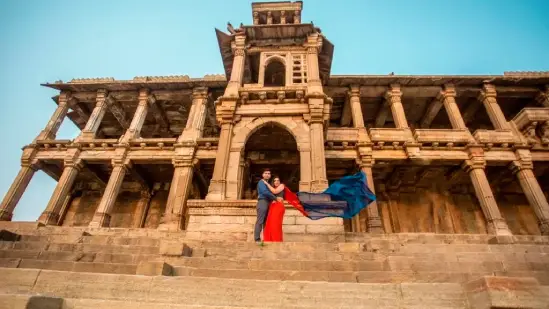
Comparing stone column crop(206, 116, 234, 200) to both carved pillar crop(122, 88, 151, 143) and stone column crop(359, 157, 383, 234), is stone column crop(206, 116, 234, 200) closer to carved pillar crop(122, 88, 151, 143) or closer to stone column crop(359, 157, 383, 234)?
stone column crop(359, 157, 383, 234)

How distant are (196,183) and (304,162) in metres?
8.68

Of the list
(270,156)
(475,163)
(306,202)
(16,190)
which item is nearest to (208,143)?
(270,156)

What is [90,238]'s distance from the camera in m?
7.33

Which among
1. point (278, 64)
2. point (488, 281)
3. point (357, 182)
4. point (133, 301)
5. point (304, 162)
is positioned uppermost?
point (278, 64)

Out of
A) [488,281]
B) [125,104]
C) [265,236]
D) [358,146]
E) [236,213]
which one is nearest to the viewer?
[488,281]

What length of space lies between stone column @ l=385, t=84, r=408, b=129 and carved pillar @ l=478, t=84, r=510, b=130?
4.41 meters

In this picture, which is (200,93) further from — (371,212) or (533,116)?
(533,116)

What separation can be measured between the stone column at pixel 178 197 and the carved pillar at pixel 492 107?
1537 cm

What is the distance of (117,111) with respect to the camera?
664 inches

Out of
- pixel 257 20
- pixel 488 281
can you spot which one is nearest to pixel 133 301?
pixel 488 281

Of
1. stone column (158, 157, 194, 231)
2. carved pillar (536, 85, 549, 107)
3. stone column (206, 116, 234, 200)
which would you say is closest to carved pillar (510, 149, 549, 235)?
carved pillar (536, 85, 549, 107)

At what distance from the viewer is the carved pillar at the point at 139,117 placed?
1455 centimetres

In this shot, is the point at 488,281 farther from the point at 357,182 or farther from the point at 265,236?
the point at 357,182

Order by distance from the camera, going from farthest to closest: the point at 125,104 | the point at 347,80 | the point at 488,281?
the point at 125,104 < the point at 347,80 < the point at 488,281
